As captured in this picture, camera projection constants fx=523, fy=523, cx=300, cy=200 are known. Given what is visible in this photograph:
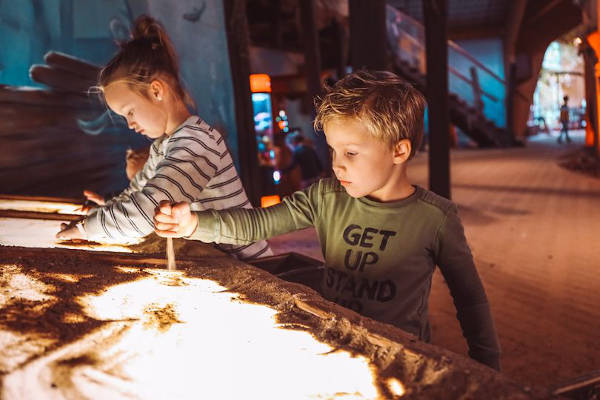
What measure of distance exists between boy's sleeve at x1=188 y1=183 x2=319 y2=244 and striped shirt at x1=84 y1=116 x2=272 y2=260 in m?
0.27

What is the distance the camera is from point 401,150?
1.76 metres

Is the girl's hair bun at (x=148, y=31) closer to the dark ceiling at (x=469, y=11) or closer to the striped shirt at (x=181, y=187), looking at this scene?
the striped shirt at (x=181, y=187)

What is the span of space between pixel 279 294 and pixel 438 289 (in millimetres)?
4008

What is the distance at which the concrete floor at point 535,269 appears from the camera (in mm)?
3673

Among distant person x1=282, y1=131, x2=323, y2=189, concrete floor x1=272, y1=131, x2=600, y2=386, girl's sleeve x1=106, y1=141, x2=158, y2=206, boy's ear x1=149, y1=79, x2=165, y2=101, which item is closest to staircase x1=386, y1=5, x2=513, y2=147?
concrete floor x1=272, y1=131, x2=600, y2=386

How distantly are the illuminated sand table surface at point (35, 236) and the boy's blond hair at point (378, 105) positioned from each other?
104 cm

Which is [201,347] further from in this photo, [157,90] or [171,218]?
[157,90]

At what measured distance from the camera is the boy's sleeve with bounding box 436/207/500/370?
1722mm

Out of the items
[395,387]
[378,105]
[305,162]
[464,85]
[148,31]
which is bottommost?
[305,162]

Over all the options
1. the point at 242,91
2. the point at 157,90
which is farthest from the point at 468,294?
the point at 242,91

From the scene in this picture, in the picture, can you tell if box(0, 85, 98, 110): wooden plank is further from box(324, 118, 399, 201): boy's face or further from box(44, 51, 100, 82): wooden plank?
box(324, 118, 399, 201): boy's face

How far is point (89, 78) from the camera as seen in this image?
493cm

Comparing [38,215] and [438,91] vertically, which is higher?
[438,91]

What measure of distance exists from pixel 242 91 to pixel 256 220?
504cm
